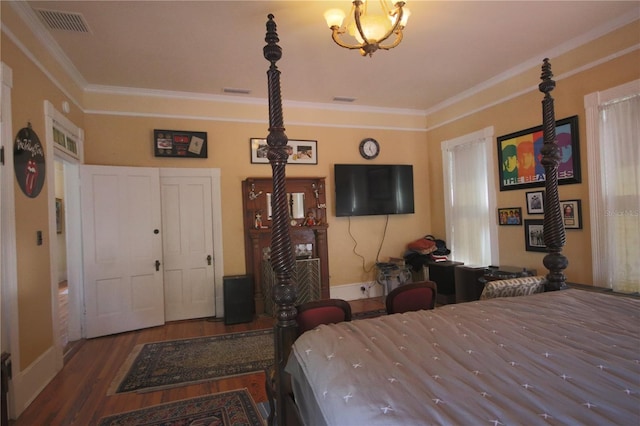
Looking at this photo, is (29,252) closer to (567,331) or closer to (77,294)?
(77,294)

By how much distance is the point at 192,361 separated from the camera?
319 centimetres

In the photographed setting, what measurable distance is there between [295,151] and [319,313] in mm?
3426

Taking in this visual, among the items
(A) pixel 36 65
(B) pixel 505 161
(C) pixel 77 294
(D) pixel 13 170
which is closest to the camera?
(D) pixel 13 170

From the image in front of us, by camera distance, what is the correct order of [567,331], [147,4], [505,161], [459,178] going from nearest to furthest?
[567,331] → [147,4] → [505,161] → [459,178]

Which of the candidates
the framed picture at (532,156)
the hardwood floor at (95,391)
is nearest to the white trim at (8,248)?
the hardwood floor at (95,391)

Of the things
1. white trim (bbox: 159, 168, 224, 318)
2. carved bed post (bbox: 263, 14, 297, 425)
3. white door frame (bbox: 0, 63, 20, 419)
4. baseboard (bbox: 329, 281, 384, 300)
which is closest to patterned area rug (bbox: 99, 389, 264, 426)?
carved bed post (bbox: 263, 14, 297, 425)

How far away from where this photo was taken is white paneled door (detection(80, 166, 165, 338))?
12.8 ft

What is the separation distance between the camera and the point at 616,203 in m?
3.15

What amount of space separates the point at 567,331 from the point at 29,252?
3678mm

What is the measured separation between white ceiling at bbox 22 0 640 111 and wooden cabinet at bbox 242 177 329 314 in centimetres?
133

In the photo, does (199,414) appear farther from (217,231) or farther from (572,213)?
(572,213)

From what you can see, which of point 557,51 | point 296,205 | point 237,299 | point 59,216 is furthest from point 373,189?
point 59,216

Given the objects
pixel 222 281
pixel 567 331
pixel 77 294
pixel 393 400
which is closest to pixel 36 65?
pixel 77 294

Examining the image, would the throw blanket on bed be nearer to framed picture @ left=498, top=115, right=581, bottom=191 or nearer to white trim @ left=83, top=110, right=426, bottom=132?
framed picture @ left=498, top=115, right=581, bottom=191
